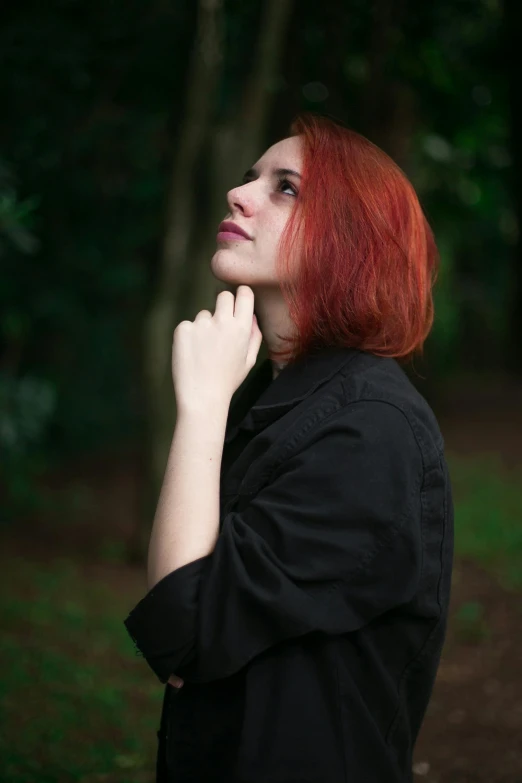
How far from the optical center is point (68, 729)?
4.16 meters

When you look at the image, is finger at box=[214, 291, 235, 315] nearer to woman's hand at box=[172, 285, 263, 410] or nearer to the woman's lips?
woman's hand at box=[172, 285, 263, 410]

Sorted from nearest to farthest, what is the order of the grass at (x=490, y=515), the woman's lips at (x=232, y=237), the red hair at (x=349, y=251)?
the red hair at (x=349, y=251)
the woman's lips at (x=232, y=237)
the grass at (x=490, y=515)

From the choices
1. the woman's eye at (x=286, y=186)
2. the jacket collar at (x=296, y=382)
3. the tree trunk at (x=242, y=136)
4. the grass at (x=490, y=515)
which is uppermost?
the tree trunk at (x=242, y=136)

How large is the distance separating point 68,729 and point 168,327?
2.77 m

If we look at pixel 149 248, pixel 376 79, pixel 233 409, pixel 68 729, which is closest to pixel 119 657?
pixel 68 729

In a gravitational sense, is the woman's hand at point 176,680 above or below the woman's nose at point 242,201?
below

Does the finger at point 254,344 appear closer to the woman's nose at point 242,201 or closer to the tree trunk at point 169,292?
the woman's nose at point 242,201

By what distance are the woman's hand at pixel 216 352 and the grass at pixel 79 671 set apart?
241 cm

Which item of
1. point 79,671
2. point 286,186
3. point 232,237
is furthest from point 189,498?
point 79,671

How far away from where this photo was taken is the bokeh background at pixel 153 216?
4.26 metres

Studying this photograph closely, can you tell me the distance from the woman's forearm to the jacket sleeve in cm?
4

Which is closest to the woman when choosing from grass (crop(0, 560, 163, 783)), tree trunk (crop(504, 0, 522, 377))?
grass (crop(0, 560, 163, 783))

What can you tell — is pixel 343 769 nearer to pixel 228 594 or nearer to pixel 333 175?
pixel 228 594

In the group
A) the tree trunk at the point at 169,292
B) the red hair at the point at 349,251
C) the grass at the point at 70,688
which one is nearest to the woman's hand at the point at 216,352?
the red hair at the point at 349,251
